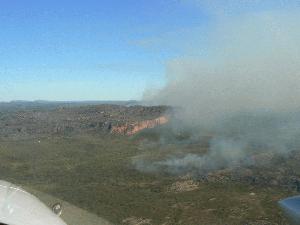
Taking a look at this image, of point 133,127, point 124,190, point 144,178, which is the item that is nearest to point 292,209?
point 124,190

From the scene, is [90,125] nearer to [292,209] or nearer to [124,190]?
[124,190]

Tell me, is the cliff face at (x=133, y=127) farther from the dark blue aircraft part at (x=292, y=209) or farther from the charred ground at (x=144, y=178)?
the dark blue aircraft part at (x=292, y=209)

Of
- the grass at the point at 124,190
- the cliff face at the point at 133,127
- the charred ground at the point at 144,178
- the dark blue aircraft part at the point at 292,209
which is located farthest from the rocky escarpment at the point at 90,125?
the dark blue aircraft part at the point at 292,209

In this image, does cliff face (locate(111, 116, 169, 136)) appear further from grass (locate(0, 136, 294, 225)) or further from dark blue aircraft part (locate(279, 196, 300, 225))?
dark blue aircraft part (locate(279, 196, 300, 225))

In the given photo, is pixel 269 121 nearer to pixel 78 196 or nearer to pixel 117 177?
pixel 117 177

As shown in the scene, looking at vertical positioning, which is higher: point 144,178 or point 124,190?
point 124,190

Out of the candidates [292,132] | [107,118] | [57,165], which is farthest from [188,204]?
[107,118]
